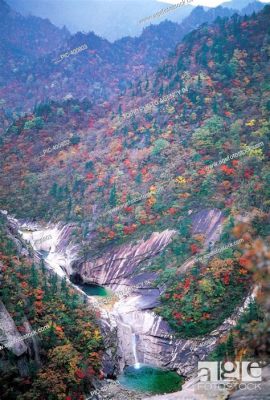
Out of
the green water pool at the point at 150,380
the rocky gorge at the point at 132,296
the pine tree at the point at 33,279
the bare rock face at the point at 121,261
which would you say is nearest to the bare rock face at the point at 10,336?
the pine tree at the point at 33,279

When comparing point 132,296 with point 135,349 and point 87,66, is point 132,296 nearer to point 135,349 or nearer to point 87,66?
point 135,349

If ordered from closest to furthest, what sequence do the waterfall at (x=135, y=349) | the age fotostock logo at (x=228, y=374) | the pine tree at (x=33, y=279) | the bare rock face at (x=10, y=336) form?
the age fotostock logo at (x=228, y=374)
the bare rock face at (x=10, y=336)
the pine tree at (x=33, y=279)
the waterfall at (x=135, y=349)

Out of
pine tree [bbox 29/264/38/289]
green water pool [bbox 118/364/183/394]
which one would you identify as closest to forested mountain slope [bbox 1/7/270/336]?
green water pool [bbox 118/364/183/394]

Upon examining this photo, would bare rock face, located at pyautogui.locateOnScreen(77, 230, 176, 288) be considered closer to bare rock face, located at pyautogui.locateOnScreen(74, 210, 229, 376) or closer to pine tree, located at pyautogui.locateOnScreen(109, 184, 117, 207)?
bare rock face, located at pyautogui.locateOnScreen(74, 210, 229, 376)

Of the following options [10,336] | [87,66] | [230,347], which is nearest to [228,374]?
[230,347]

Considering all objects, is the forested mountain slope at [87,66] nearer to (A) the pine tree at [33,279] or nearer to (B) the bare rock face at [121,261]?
(B) the bare rock face at [121,261]

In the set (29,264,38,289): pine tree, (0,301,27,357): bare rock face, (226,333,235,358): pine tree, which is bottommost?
(226,333,235,358): pine tree

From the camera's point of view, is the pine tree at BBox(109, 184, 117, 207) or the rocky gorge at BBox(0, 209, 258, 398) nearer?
the rocky gorge at BBox(0, 209, 258, 398)
